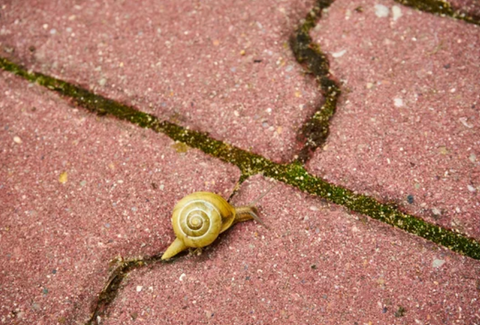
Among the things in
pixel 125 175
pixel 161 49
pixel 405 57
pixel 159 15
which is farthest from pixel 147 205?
pixel 405 57

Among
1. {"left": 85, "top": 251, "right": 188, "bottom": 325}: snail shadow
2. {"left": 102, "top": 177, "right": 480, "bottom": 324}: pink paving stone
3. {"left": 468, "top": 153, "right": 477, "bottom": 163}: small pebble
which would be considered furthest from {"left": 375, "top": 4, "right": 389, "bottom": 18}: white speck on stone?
{"left": 85, "top": 251, "right": 188, "bottom": 325}: snail shadow

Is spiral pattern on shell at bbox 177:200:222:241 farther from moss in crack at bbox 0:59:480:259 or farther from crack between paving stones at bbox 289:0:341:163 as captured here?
crack between paving stones at bbox 289:0:341:163

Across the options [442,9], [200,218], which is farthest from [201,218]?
[442,9]

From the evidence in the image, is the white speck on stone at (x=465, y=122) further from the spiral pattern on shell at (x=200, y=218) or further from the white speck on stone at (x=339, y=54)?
the spiral pattern on shell at (x=200, y=218)

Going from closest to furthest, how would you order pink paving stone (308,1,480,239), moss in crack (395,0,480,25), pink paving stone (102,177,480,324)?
pink paving stone (102,177,480,324)
pink paving stone (308,1,480,239)
moss in crack (395,0,480,25)

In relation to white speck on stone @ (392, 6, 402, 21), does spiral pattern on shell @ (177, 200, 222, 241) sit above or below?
below

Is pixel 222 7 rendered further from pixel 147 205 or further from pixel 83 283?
pixel 83 283

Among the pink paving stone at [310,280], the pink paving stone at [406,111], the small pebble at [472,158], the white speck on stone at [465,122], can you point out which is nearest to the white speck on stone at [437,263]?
the pink paving stone at [310,280]
